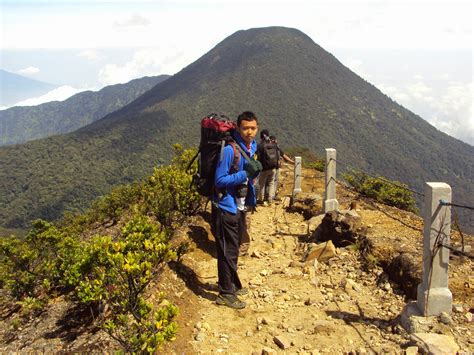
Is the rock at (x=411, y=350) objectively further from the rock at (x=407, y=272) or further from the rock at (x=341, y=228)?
the rock at (x=341, y=228)

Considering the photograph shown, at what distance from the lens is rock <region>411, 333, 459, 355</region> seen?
3304 mm

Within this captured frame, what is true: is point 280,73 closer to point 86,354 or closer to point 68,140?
point 68,140

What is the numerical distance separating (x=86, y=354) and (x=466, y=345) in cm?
346

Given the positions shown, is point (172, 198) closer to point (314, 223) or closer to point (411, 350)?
point (314, 223)

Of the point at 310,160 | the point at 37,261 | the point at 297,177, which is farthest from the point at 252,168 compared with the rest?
the point at 310,160

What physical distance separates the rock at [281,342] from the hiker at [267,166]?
4901mm

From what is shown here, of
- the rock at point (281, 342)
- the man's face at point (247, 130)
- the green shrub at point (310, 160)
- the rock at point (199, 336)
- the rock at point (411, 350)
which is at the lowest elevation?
the rock at point (199, 336)

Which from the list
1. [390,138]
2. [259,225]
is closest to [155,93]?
[390,138]

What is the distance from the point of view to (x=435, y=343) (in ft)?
11.1

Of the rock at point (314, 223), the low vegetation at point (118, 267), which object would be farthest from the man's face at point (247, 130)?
the rock at point (314, 223)

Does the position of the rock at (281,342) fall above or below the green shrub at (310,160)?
below

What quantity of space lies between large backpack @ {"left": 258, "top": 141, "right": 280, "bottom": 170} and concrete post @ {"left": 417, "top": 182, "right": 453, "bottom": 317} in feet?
16.8

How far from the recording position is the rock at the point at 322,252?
5695 millimetres

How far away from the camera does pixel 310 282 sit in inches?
201
